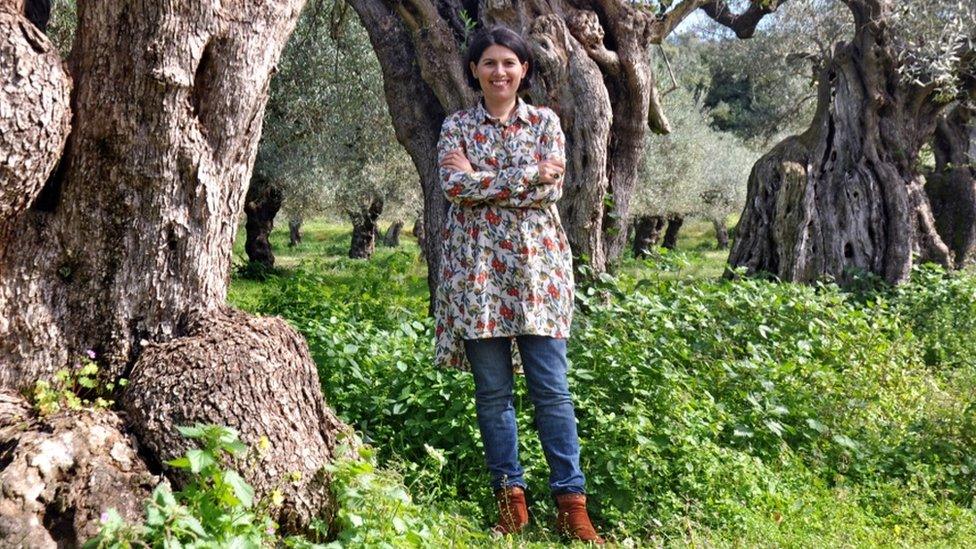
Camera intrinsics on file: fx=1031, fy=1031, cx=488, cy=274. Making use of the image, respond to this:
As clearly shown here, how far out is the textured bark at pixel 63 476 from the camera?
128 inches

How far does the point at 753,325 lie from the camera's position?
7238 millimetres

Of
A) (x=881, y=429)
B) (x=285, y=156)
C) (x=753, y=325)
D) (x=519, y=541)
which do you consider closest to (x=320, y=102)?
(x=285, y=156)

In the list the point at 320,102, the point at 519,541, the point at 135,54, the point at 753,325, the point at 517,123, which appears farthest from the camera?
the point at 320,102

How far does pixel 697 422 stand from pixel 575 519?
109cm

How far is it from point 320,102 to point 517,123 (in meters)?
11.1

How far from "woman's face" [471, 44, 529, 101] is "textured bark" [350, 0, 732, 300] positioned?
2.61 m

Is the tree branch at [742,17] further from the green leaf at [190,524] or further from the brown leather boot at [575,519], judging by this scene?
the green leaf at [190,524]

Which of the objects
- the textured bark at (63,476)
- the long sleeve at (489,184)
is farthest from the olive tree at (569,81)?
the textured bark at (63,476)

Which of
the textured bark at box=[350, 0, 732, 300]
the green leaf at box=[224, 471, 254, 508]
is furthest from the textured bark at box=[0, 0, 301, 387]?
the textured bark at box=[350, 0, 732, 300]

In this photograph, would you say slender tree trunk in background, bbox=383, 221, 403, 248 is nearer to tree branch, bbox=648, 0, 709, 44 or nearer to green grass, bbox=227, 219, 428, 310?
green grass, bbox=227, 219, 428, 310

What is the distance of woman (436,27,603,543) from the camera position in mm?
4383

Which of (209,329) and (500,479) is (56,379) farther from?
(500,479)

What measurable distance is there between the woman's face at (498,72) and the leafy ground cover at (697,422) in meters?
1.56

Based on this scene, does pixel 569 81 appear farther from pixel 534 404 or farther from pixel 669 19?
pixel 534 404
